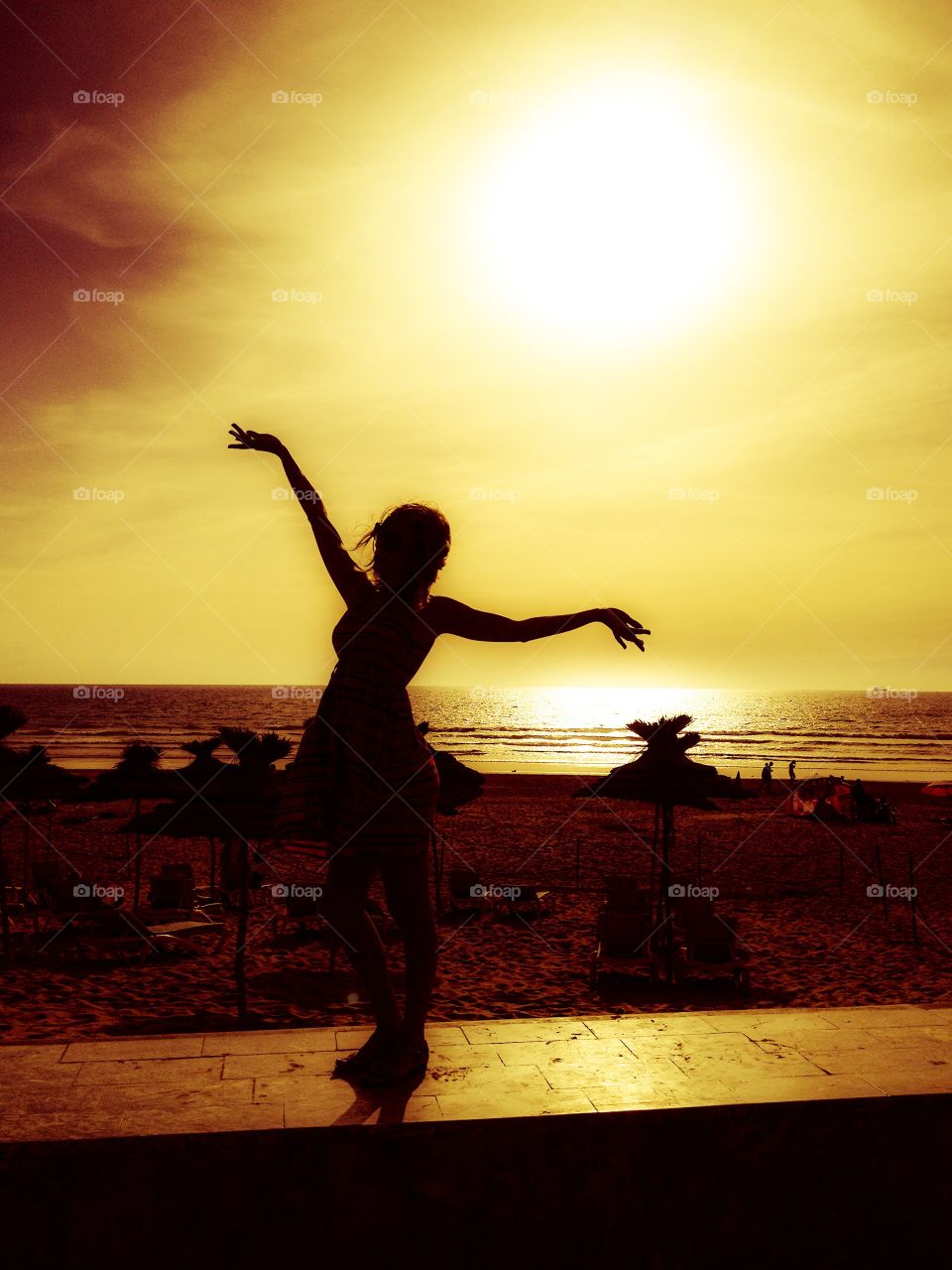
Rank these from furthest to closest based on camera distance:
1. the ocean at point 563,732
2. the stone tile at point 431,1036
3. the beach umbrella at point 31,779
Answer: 1. the ocean at point 563,732
2. the beach umbrella at point 31,779
3. the stone tile at point 431,1036

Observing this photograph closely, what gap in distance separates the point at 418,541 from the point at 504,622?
1.37 ft

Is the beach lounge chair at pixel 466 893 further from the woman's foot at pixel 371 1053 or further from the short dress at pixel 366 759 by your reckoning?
the short dress at pixel 366 759

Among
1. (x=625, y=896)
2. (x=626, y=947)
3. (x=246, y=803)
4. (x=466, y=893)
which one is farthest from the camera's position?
(x=466, y=893)

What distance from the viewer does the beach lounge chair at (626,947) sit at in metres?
9.55

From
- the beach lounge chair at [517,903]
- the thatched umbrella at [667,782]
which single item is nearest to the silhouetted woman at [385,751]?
the thatched umbrella at [667,782]

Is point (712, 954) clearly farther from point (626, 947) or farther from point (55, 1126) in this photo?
point (55, 1126)

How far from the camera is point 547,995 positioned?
29.7ft

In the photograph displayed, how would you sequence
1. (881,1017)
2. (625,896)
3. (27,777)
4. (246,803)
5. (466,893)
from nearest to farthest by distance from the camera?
(881,1017) → (246,803) → (27,777) → (625,896) → (466,893)

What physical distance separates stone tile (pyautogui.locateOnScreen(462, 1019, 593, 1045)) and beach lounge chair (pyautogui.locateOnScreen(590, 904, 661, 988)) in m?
5.41

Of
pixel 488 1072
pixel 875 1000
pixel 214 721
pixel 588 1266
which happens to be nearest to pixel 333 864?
pixel 488 1072

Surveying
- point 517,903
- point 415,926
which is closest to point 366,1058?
point 415,926

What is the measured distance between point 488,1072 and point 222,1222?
3.42 feet

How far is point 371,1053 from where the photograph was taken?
3.46 metres

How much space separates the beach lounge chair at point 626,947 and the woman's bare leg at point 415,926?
628 cm
